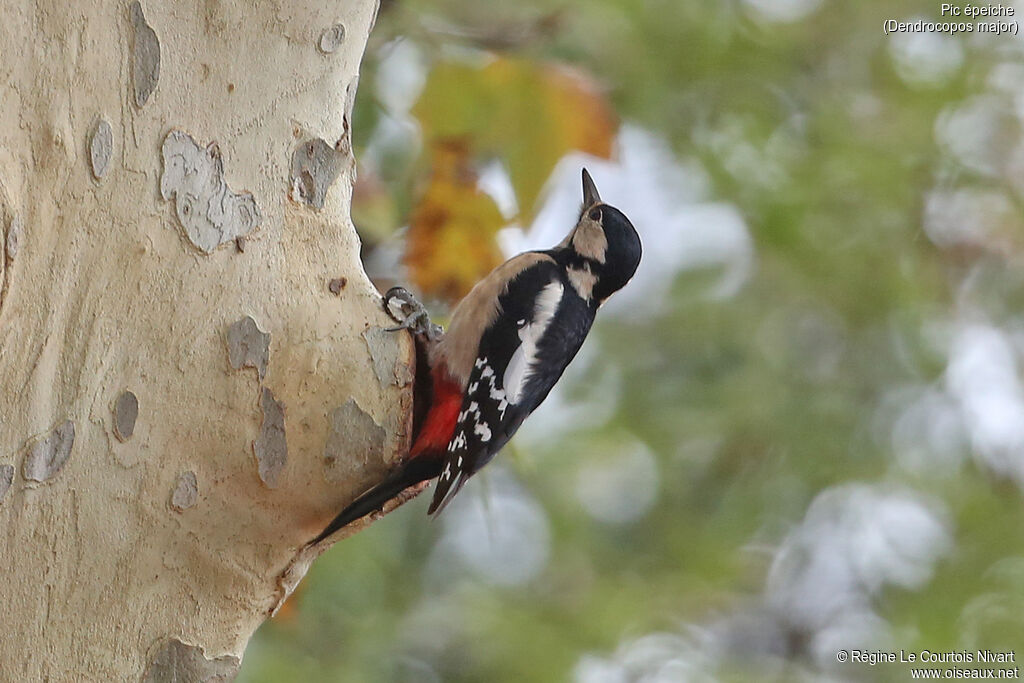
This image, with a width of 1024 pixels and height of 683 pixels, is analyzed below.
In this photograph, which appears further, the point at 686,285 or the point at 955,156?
the point at 686,285

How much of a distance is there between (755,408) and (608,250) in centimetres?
193

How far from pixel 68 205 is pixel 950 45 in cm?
381

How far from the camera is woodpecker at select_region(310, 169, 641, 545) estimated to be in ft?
7.66

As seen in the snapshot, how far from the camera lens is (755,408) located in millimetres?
4801

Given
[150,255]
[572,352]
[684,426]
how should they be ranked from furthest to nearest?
[684,426]
[572,352]
[150,255]

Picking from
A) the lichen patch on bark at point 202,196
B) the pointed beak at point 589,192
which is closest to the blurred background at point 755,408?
the pointed beak at point 589,192

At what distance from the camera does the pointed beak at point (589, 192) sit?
3.40 metres

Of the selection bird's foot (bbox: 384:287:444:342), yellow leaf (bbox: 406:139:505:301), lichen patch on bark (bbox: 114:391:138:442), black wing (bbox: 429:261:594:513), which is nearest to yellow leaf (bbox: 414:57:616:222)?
yellow leaf (bbox: 406:139:505:301)

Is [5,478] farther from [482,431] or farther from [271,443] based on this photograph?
[482,431]

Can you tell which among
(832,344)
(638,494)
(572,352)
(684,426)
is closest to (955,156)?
(832,344)

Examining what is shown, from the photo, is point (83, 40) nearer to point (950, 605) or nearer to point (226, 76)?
point (226, 76)

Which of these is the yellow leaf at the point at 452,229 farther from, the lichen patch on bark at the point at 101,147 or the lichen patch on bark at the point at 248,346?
the lichen patch on bark at the point at 101,147

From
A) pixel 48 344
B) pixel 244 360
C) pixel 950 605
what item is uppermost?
pixel 950 605

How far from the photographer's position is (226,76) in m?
2.11
